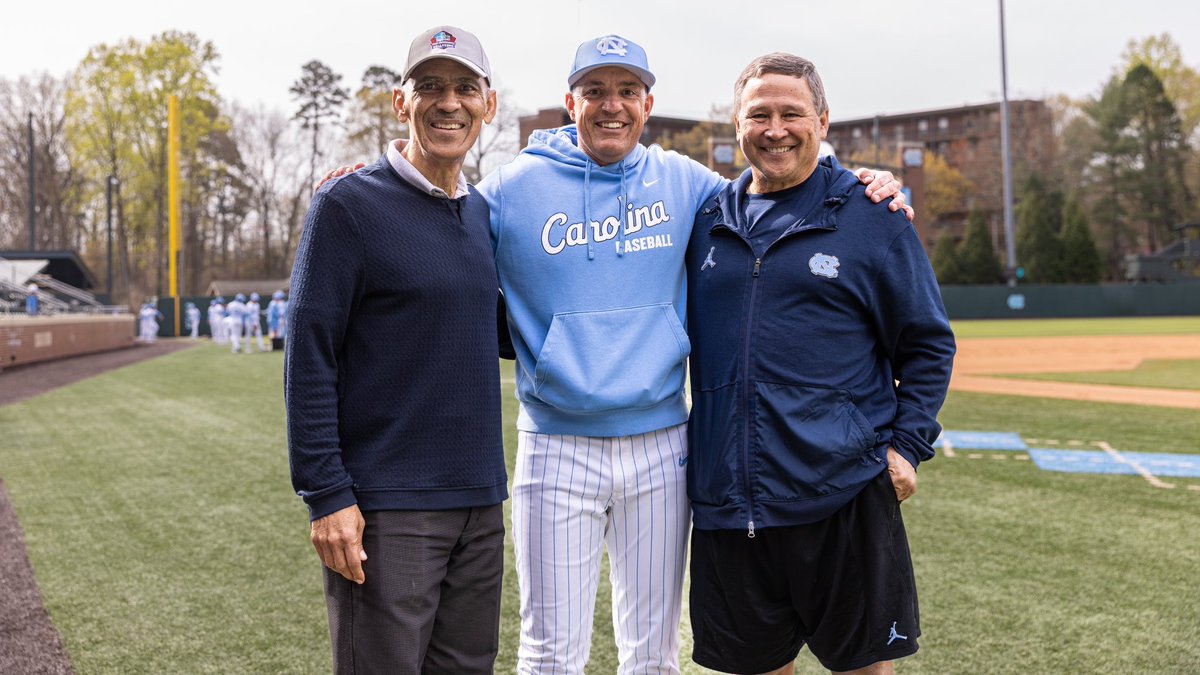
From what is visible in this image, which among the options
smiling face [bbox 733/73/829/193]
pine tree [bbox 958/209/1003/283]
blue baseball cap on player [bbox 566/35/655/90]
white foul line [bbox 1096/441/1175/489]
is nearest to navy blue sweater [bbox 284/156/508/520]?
blue baseball cap on player [bbox 566/35/655/90]

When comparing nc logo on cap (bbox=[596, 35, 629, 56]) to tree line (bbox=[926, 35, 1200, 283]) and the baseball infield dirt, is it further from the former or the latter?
tree line (bbox=[926, 35, 1200, 283])

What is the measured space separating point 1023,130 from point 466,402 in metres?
59.3

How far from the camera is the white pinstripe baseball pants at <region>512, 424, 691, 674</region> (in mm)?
2396

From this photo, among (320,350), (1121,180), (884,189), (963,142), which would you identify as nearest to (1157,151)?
(1121,180)

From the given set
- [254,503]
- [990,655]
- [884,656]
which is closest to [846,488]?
[884,656]

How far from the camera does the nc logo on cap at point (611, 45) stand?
7.83 feet

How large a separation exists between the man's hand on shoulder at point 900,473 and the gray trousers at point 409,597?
1041 millimetres

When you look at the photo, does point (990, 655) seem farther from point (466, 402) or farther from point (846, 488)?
point (466, 402)

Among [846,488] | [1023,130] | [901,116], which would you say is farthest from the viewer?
[901,116]

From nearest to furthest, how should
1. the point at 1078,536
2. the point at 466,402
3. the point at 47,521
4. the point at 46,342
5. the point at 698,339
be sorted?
the point at 466,402 < the point at 698,339 < the point at 1078,536 < the point at 47,521 < the point at 46,342

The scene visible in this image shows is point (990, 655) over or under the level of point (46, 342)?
under

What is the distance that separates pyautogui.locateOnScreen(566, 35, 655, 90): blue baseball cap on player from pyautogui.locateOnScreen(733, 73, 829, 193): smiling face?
0.93 feet

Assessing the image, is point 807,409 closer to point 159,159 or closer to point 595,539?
point 595,539

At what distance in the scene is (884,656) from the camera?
91.7 inches
